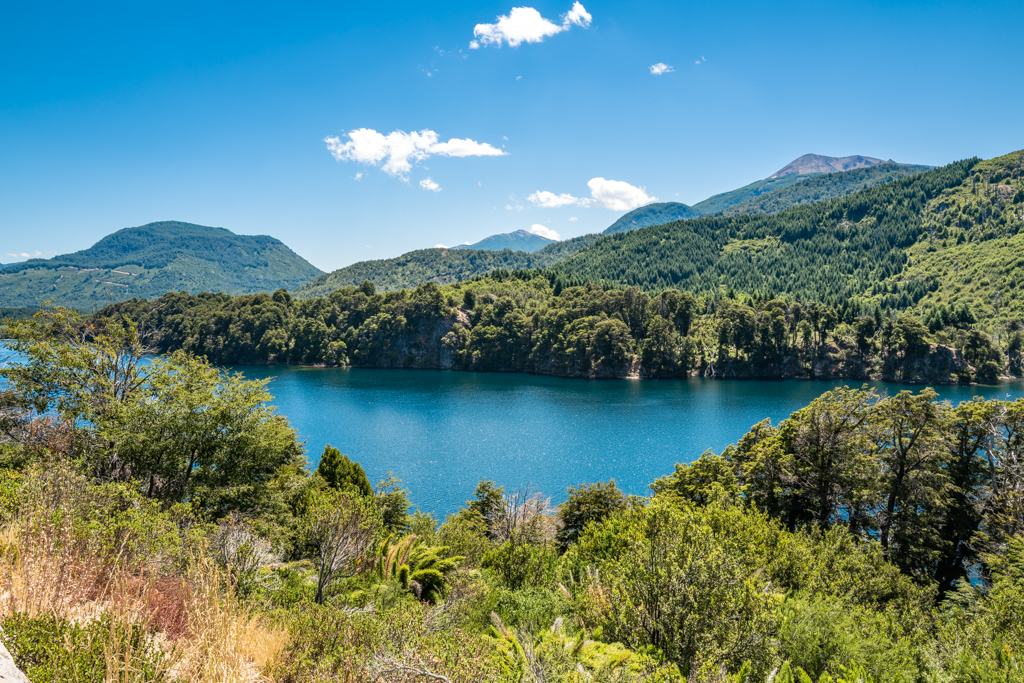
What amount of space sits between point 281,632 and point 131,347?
21188 millimetres

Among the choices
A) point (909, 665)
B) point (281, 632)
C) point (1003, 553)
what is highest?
point (281, 632)

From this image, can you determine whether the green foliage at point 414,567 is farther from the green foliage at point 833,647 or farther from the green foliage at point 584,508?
the green foliage at point 833,647

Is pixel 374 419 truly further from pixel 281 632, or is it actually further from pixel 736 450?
pixel 281 632

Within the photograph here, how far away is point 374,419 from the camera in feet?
205

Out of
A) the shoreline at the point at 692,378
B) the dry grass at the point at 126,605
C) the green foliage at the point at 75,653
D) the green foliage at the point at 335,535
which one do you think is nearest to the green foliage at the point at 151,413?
the green foliage at the point at 335,535

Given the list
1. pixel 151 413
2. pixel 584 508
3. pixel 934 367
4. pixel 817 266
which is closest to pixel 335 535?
pixel 151 413

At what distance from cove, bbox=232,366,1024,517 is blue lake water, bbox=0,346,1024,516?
158mm

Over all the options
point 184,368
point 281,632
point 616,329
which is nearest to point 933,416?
point 281,632

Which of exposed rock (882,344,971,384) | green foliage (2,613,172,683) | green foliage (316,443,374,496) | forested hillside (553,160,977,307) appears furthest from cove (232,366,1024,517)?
forested hillside (553,160,977,307)

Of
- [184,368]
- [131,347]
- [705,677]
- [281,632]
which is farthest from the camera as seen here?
[131,347]

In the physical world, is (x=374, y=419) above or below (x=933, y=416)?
below

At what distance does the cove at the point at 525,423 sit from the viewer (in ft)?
141

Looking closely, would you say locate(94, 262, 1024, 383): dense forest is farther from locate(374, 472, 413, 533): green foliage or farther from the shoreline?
locate(374, 472, 413, 533): green foliage

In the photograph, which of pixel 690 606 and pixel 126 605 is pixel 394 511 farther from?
pixel 126 605
